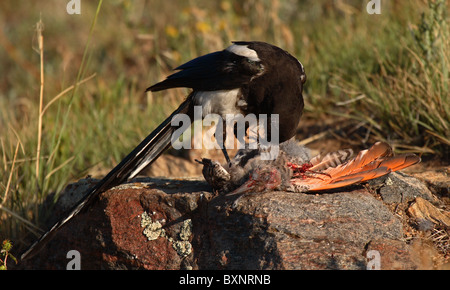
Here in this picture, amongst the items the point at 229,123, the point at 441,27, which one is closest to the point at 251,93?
Answer: the point at 229,123

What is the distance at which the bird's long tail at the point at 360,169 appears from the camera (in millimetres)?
2949

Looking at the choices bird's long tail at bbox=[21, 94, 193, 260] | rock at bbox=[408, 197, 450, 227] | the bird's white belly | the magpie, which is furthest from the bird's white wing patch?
rock at bbox=[408, 197, 450, 227]

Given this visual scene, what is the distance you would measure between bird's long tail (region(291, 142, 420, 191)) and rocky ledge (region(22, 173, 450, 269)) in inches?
3.1

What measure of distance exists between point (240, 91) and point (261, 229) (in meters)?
1.22

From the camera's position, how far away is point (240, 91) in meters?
3.64

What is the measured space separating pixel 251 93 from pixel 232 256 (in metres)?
1.25

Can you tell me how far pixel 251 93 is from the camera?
3604 millimetres

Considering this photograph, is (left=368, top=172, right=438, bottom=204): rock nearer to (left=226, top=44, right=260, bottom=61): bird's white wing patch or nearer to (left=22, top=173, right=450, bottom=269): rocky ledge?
(left=22, top=173, right=450, bottom=269): rocky ledge

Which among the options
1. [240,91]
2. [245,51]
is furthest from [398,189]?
[245,51]

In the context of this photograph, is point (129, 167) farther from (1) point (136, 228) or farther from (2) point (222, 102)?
(2) point (222, 102)

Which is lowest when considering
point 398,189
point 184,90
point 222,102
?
point 398,189

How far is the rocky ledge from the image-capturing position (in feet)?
8.54
